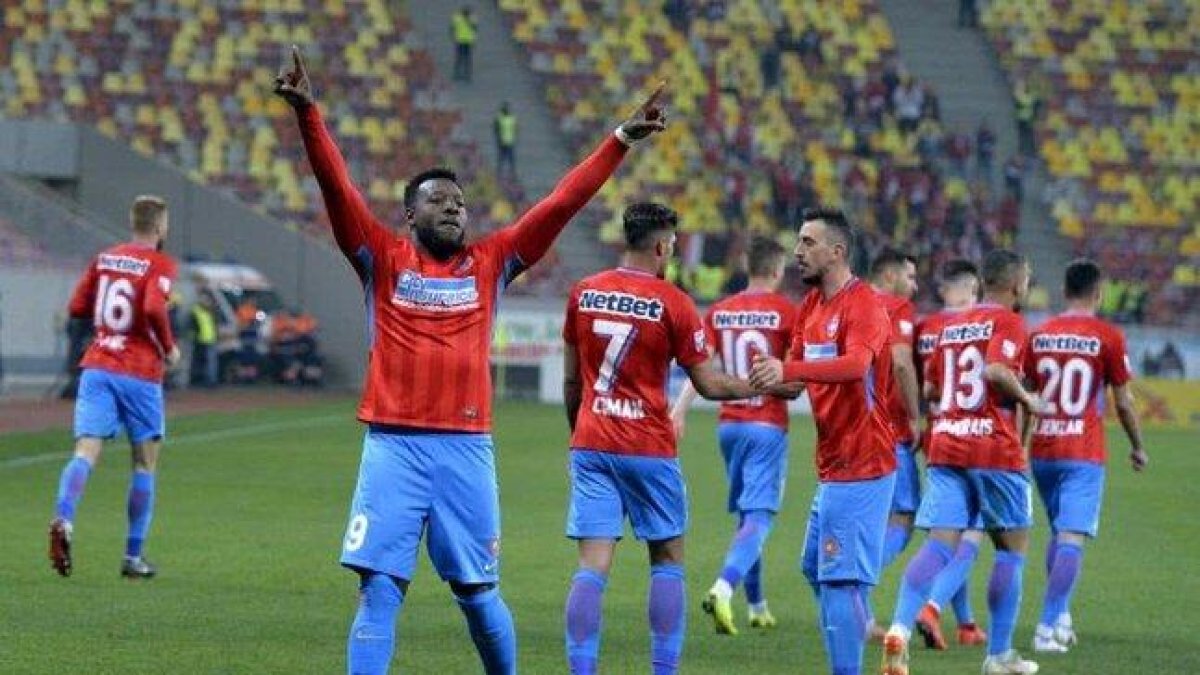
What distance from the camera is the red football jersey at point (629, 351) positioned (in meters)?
11.2

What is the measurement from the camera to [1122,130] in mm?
49969

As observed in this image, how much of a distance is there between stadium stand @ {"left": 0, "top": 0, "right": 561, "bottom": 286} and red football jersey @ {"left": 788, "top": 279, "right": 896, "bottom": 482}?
3251cm

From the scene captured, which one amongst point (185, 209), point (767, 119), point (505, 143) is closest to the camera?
point (185, 209)

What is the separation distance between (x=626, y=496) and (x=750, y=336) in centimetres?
328

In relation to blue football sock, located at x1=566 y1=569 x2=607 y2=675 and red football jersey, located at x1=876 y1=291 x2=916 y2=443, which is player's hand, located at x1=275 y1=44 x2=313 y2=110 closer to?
blue football sock, located at x1=566 y1=569 x2=607 y2=675

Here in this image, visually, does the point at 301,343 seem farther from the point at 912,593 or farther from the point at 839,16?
the point at 912,593

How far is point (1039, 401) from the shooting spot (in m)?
12.8

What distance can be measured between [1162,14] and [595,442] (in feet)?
142

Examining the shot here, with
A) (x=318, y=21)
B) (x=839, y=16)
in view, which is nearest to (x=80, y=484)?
(x=318, y=21)

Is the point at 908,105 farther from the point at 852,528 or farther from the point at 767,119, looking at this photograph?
the point at 852,528

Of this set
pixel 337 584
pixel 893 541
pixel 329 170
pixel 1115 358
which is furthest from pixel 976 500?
pixel 329 170

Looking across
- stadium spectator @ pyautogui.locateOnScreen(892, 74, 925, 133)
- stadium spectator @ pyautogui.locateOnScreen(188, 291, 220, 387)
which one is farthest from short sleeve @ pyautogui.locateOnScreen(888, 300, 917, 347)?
stadium spectator @ pyautogui.locateOnScreen(892, 74, 925, 133)

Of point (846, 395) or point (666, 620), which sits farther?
point (666, 620)

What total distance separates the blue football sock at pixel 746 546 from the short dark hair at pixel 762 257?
1398 millimetres
